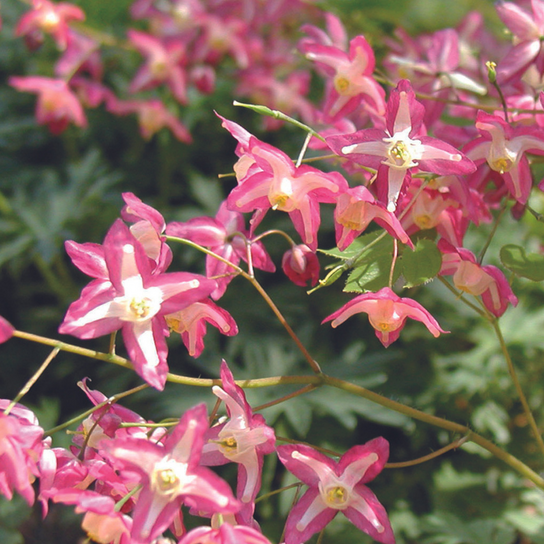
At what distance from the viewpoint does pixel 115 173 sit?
1.78 meters

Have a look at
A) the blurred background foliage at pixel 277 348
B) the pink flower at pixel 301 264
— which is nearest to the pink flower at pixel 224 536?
the pink flower at pixel 301 264

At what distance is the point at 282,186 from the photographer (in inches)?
27.6

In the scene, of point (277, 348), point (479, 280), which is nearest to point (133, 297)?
point (479, 280)

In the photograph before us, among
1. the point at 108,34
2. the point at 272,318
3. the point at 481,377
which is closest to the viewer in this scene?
the point at 481,377

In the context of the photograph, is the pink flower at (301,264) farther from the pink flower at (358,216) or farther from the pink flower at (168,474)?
the pink flower at (168,474)

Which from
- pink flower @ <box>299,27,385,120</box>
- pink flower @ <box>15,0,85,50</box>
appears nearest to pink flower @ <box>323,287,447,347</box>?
pink flower @ <box>299,27,385,120</box>

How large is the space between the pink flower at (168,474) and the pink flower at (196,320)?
150 mm

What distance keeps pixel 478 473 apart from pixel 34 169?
4.77ft

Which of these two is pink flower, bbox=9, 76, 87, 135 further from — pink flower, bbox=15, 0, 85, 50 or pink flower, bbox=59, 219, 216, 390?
pink flower, bbox=59, 219, 216, 390

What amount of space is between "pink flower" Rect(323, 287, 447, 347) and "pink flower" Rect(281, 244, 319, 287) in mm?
97

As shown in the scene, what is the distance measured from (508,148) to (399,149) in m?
0.15

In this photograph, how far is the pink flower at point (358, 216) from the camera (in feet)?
2.24

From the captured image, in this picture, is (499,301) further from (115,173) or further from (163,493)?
(115,173)

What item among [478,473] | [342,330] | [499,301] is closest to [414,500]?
[478,473]
